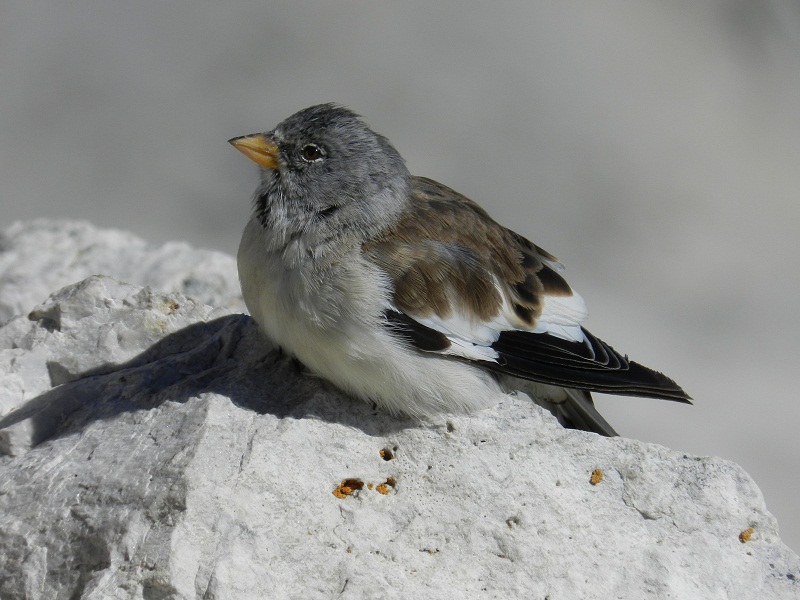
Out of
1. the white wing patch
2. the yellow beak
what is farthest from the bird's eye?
the white wing patch

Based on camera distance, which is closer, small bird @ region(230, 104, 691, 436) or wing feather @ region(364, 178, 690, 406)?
small bird @ region(230, 104, 691, 436)

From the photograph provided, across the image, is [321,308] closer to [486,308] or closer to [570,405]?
[486,308]

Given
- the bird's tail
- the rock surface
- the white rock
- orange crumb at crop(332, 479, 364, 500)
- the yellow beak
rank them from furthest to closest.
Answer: the white rock, the bird's tail, the yellow beak, orange crumb at crop(332, 479, 364, 500), the rock surface

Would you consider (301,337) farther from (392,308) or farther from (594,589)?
(594,589)

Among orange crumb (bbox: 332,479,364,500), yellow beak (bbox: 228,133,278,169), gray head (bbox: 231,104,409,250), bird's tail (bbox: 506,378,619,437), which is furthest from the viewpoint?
bird's tail (bbox: 506,378,619,437)

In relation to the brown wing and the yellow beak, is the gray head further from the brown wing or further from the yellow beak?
the brown wing

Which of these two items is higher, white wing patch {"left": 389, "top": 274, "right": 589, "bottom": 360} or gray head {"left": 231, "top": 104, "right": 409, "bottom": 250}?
gray head {"left": 231, "top": 104, "right": 409, "bottom": 250}

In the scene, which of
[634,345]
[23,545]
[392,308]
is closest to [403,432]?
[392,308]

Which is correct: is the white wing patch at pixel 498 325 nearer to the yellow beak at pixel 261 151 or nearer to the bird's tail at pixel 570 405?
the bird's tail at pixel 570 405
